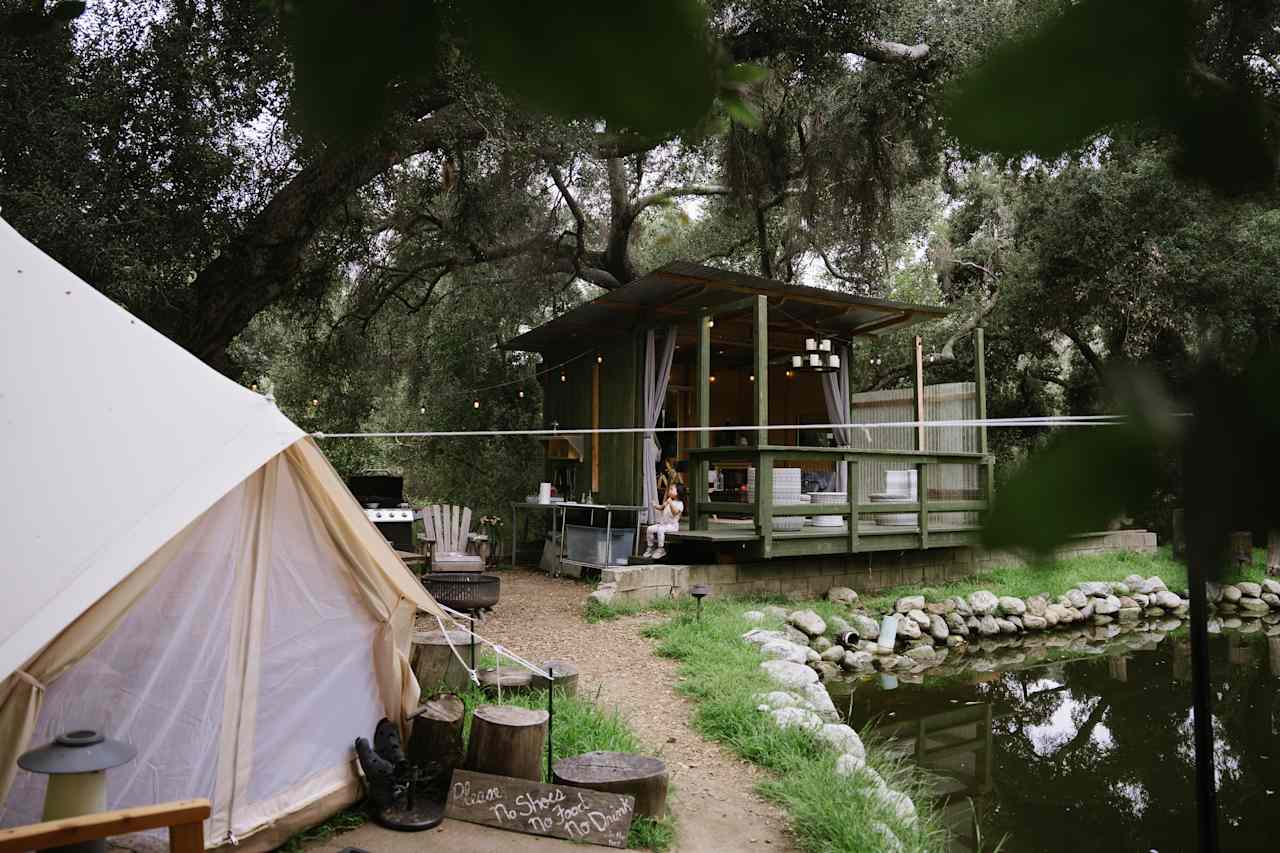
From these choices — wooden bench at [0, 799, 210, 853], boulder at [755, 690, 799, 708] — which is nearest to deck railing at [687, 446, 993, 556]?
boulder at [755, 690, 799, 708]

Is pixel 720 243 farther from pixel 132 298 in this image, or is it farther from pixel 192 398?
pixel 192 398

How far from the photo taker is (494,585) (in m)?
6.72

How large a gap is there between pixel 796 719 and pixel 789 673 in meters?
1.06

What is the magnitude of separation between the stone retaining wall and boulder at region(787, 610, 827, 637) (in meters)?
0.93

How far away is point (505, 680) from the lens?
492 cm

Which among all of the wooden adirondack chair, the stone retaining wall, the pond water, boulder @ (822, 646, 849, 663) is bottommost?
the pond water

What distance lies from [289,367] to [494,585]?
27.3ft

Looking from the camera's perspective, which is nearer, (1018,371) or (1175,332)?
(1175,332)

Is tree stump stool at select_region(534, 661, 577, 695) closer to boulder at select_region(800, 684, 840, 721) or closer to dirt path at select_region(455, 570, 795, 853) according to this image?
dirt path at select_region(455, 570, 795, 853)

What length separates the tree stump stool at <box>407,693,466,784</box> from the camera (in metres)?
3.91

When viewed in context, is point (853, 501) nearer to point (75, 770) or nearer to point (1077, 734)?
point (1077, 734)

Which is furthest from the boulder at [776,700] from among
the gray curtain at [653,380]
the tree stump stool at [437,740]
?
the gray curtain at [653,380]

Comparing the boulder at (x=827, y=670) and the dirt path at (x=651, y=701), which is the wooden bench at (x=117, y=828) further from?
the boulder at (x=827, y=670)

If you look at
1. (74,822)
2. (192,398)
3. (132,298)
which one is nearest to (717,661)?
(192,398)
